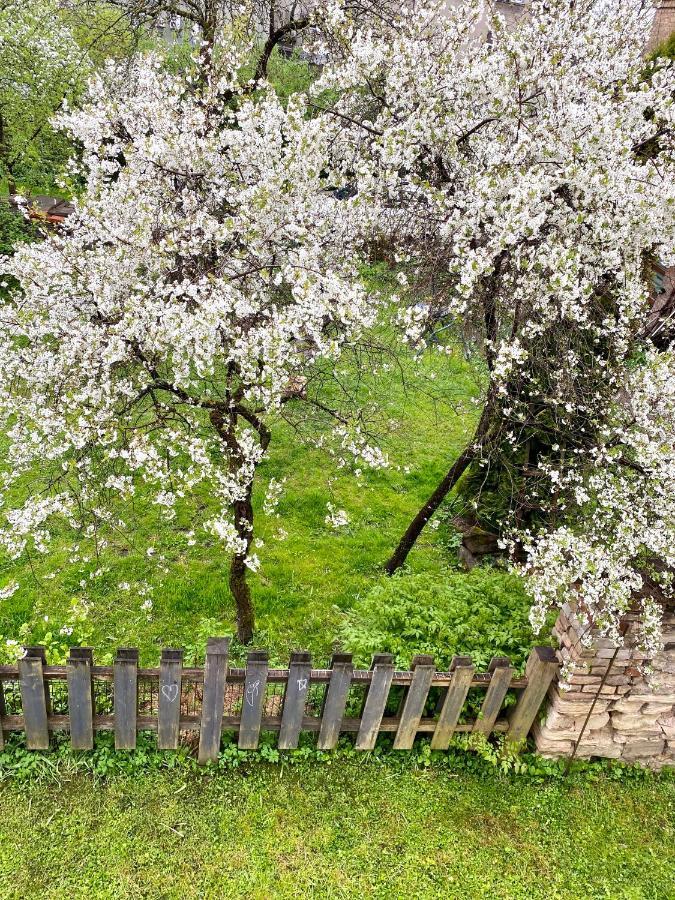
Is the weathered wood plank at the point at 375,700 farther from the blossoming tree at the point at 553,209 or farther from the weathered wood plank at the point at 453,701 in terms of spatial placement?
the blossoming tree at the point at 553,209

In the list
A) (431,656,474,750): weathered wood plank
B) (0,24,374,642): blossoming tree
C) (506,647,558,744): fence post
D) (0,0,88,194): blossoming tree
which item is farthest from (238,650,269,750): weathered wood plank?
(0,0,88,194): blossoming tree

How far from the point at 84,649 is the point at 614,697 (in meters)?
3.64

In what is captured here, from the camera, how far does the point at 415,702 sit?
4020 mm

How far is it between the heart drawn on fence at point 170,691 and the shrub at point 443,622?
1290 millimetres

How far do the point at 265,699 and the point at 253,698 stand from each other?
0.19 metres

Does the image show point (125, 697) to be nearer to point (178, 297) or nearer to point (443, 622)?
point (443, 622)

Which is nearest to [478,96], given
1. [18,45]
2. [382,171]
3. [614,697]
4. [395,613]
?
[382,171]

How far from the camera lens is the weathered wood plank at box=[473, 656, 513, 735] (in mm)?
3979

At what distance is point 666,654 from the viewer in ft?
12.9

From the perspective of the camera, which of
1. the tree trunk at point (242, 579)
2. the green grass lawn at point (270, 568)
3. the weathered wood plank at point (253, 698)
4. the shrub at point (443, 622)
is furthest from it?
the green grass lawn at point (270, 568)

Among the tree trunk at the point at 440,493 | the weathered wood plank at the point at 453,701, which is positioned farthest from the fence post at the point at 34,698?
the tree trunk at the point at 440,493

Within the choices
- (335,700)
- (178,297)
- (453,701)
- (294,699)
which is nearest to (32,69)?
(178,297)

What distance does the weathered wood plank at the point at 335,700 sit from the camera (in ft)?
12.6

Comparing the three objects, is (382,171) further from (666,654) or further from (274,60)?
(274,60)
